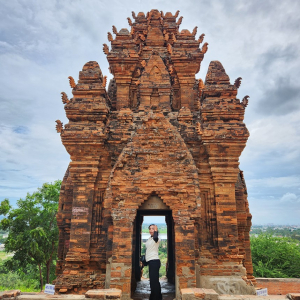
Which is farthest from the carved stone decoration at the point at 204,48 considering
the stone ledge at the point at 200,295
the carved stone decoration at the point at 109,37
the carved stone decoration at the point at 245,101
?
the stone ledge at the point at 200,295

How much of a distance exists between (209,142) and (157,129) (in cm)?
195

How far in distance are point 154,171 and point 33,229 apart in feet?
46.9

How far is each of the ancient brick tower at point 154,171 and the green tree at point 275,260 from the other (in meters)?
12.0

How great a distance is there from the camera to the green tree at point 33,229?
1814 centimetres

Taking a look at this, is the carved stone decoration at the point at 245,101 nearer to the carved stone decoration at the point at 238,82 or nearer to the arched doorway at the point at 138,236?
the carved stone decoration at the point at 238,82

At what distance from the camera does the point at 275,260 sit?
2080 centimetres

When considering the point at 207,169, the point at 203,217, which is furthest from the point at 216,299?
the point at 207,169

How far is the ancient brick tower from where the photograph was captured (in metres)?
7.21

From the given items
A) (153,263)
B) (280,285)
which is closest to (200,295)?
(153,263)

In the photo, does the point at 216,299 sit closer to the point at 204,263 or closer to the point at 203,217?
the point at 204,263

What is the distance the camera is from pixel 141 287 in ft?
29.4

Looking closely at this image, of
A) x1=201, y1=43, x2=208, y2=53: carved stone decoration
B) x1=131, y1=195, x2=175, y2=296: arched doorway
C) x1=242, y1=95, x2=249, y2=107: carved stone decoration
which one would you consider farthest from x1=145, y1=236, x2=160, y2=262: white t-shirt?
x1=201, y1=43, x2=208, y2=53: carved stone decoration

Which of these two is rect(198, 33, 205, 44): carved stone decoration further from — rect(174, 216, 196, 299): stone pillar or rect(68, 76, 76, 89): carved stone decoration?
rect(174, 216, 196, 299): stone pillar

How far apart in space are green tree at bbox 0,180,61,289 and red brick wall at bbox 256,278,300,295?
13673 mm
